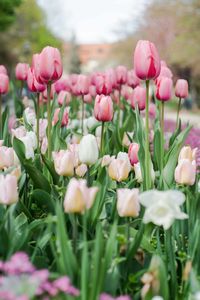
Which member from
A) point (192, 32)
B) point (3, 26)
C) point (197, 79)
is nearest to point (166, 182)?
point (192, 32)

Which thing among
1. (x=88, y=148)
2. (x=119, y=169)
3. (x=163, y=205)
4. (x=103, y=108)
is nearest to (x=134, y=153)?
(x=103, y=108)

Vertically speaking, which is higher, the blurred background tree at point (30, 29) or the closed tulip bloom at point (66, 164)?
the blurred background tree at point (30, 29)

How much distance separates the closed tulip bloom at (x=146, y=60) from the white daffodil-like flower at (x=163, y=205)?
759mm

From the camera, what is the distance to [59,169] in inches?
85.9

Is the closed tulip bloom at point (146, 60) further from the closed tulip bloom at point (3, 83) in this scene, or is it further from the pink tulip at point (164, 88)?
the closed tulip bloom at point (3, 83)

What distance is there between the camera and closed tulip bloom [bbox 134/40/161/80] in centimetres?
237

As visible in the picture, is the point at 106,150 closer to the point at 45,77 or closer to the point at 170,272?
the point at 45,77

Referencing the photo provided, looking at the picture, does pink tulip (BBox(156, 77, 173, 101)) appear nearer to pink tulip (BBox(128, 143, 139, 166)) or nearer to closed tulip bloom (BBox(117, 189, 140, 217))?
pink tulip (BBox(128, 143, 139, 166))

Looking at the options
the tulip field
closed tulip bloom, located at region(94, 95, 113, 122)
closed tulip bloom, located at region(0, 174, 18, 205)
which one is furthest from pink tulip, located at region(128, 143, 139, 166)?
closed tulip bloom, located at region(0, 174, 18, 205)

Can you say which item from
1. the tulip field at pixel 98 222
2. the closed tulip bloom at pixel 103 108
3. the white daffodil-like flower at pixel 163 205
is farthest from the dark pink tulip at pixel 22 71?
the white daffodil-like flower at pixel 163 205

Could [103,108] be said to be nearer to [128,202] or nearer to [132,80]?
[128,202]

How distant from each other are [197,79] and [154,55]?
120 feet

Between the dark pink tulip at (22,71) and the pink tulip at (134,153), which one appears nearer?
the pink tulip at (134,153)

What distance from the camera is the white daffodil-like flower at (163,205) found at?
1.76 metres
